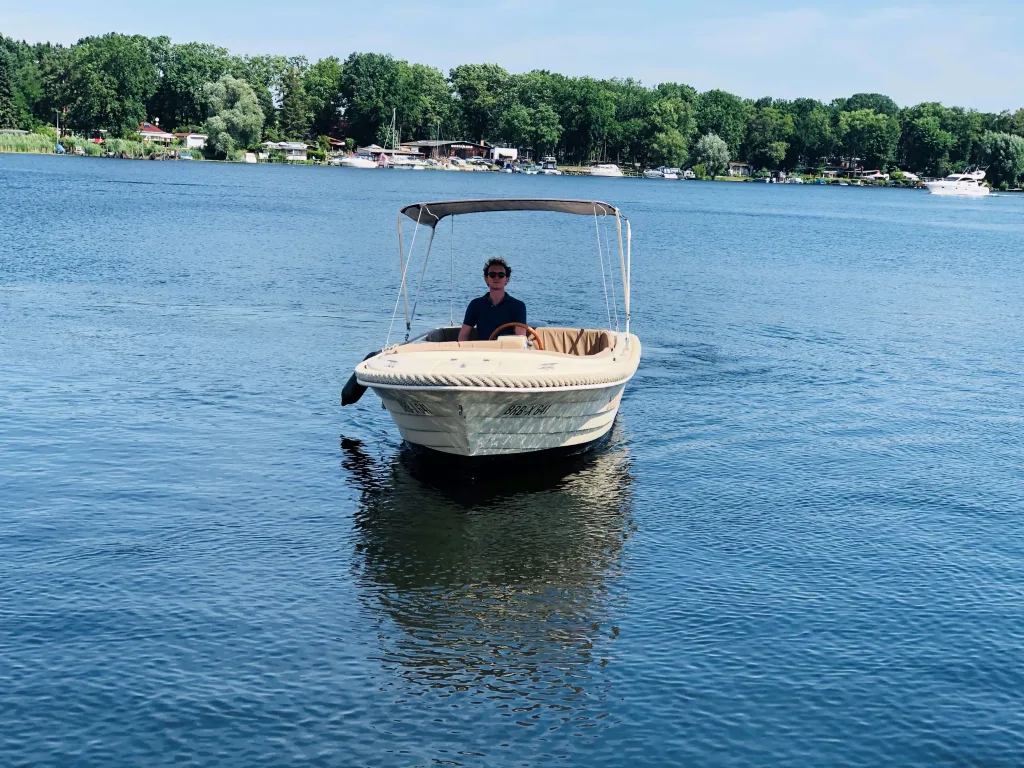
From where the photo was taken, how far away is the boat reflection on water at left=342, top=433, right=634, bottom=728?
9.85 m

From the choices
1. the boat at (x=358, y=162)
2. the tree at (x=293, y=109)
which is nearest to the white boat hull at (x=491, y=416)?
the boat at (x=358, y=162)

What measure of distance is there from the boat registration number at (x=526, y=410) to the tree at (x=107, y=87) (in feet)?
560

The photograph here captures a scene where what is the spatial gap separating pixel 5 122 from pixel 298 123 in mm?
46701

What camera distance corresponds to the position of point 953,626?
1131 cm

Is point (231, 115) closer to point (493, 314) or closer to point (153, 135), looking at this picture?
point (153, 135)

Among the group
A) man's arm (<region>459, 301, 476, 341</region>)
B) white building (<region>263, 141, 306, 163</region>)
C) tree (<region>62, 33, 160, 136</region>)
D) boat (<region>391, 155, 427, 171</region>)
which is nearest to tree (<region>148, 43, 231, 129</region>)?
tree (<region>62, 33, 160, 136</region>)

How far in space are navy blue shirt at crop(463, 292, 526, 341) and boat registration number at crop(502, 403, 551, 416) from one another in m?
2.16

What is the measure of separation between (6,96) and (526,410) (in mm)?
183504

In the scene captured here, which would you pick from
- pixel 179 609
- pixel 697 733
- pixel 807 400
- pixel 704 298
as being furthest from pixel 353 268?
pixel 697 733

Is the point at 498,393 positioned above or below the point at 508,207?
below

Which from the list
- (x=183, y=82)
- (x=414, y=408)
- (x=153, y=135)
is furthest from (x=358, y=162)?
(x=414, y=408)

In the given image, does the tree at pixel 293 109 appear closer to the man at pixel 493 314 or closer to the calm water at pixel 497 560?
the calm water at pixel 497 560

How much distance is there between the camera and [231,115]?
159750mm

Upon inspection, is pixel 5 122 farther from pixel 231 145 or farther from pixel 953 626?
pixel 953 626
